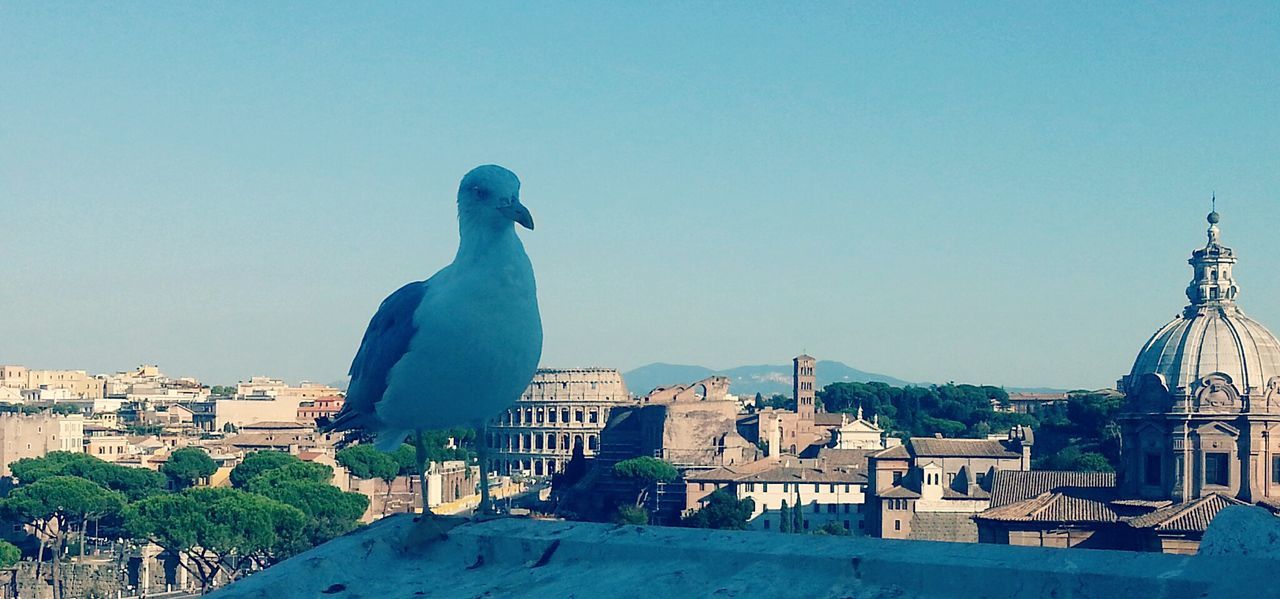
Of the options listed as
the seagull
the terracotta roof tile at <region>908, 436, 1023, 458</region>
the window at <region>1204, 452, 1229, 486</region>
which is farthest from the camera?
the terracotta roof tile at <region>908, 436, 1023, 458</region>

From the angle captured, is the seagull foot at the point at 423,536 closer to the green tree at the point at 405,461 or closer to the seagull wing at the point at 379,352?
the seagull wing at the point at 379,352

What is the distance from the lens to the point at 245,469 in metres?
45.6

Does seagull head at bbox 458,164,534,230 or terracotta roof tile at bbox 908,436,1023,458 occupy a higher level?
seagull head at bbox 458,164,534,230

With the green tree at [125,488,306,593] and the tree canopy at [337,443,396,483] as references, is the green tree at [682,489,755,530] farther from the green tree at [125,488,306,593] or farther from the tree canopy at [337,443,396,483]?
the green tree at [125,488,306,593]

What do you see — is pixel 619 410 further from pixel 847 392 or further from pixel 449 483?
pixel 847 392

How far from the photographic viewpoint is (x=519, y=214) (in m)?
3.93

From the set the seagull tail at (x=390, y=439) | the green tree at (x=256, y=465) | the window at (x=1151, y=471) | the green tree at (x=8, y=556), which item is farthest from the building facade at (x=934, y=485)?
the seagull tail at (x=390, y=439)

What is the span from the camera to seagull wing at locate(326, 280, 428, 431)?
397 centimetres

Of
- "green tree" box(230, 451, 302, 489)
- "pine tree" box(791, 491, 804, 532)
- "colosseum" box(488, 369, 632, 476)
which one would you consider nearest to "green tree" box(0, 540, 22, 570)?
"green tree" box(230, 451, 302, 489)

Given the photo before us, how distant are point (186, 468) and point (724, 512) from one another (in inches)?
660

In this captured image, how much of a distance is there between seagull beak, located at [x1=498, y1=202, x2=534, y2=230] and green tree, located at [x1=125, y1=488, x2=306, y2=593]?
90.8 feet

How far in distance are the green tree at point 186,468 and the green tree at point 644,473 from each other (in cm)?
1339

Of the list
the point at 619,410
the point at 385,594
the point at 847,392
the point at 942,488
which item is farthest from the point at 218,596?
the point at 847,392

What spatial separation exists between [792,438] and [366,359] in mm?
65108
